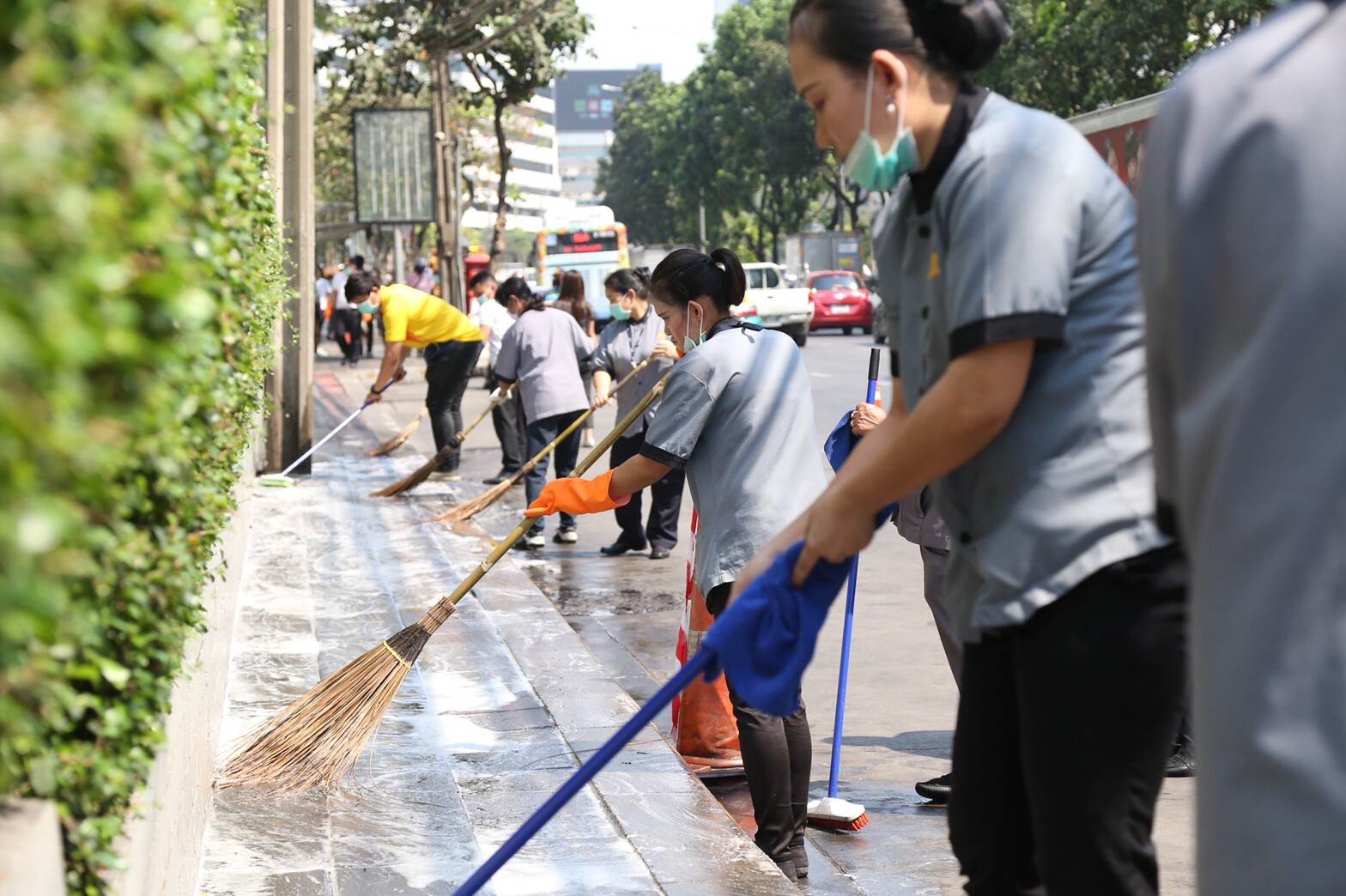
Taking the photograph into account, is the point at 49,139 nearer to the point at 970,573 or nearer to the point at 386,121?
the point at 970,573

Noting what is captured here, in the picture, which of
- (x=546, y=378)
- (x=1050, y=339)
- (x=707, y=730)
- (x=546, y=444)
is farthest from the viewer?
(x=546, y=444)

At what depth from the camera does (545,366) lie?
36.0 ft

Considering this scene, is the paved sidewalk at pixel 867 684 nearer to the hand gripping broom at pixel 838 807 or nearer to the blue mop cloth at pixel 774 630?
the hand gripping broom at pixel 838 807

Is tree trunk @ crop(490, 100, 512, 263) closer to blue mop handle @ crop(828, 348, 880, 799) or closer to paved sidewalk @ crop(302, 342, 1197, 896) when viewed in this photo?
paved sidewalk @ crop(302, 342, 1197, 896)

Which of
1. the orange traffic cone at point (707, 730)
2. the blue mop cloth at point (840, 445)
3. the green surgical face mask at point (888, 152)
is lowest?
the orange traffic cone at point (707, 730)

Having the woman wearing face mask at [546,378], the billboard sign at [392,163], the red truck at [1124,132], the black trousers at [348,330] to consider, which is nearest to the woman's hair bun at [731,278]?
the woman wearing face mask at [546,378]

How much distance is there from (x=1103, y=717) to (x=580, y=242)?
144 ft

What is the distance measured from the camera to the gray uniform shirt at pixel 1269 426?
1514 millimetres

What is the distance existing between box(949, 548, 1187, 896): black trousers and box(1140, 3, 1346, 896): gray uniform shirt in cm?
55

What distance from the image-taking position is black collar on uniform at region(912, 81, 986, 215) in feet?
7.79

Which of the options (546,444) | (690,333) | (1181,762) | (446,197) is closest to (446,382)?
(546,444)

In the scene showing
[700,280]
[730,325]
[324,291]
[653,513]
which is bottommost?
[653,513]

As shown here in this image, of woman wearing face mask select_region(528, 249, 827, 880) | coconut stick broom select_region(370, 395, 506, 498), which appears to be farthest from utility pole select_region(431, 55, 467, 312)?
woman wearing face mask select_region(528, 249, 827, 880)

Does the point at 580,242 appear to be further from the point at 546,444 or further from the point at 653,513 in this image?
the point at 653,513
